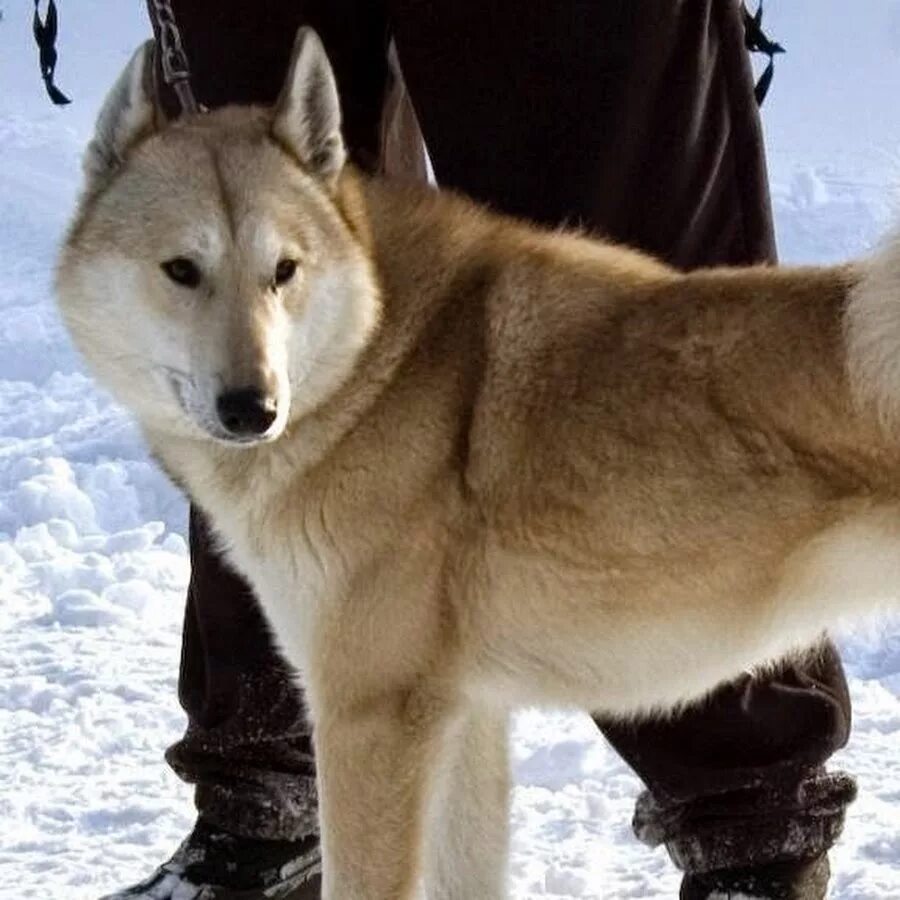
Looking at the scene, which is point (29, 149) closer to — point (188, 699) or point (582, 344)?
point (188, 699)

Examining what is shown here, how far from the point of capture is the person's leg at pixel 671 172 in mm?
2701

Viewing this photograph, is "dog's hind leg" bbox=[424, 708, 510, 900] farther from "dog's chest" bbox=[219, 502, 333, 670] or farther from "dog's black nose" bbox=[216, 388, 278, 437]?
"dog's black nose" bbox=[216, 388, 278, 437]

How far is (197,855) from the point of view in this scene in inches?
120

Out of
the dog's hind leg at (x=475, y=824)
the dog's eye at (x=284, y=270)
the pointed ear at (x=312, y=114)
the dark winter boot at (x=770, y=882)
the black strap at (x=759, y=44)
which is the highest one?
the black strap at (x=759, y=44)

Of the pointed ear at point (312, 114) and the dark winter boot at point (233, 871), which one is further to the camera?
the dark winter boot at point (233, 871)

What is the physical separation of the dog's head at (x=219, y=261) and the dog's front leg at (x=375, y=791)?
45 cm

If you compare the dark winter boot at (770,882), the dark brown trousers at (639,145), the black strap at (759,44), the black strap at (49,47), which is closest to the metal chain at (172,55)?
the dark brown trousers at (639,145)

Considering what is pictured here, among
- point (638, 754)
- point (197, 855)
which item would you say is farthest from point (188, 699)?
point (638, 754)

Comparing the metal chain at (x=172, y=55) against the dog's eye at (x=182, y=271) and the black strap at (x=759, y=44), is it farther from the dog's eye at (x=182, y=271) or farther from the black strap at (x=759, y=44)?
the black strap at (x=759, y=44)

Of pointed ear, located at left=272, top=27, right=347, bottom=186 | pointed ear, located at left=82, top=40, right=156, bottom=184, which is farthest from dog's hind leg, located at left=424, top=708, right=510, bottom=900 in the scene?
pointed ear, located at left=82, top=40, right=156, bottom=184

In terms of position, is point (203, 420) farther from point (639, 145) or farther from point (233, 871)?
point (233, 871)

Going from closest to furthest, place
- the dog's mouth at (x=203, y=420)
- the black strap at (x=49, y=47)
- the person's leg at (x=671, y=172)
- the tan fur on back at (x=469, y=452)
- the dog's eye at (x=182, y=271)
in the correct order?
the tan fur on back at (x=469, y=452) < the dog's mouth at (x=203, y=420) < the dog's eye at (x=182, y=271) < the person's leg at (x=671, y=172) < the black strap at (x=49, y=47)

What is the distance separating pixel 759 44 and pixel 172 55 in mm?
1023

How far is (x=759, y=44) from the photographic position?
292 cm
